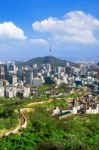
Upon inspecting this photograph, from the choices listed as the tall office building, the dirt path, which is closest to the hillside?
the tall office building

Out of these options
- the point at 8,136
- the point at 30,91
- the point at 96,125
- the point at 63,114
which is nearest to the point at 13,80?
the point at 30,91

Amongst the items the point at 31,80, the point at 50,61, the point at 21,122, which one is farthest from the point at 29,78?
the point at 21,122

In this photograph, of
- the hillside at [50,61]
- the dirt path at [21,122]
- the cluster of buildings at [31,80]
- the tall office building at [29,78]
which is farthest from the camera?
the hillside at [50,61]

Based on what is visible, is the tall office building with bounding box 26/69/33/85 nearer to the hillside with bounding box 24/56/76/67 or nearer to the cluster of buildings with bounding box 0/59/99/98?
the cluster of buildings with bounding box 0/59/99/98

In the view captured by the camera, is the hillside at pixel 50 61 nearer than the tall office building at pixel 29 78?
No

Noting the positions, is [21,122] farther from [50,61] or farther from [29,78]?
[50,61]

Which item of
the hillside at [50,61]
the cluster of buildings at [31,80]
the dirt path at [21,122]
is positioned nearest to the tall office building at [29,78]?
the cluster of buildings at [31,80]

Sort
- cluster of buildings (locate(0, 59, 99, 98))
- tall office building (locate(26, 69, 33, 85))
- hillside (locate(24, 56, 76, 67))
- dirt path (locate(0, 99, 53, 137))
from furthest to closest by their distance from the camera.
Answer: hillside (locate(24, 56, 76, 67))
tall office building (locate(26, 69, 33, 85))
cluster of buildings (locate(0, 59, 99, 98))
dirt path (locate(0, 99, 53, 137))

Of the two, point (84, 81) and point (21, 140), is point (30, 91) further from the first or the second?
point (21, 140)

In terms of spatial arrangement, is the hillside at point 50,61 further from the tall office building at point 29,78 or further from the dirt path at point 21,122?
the dirt path at point 21,122

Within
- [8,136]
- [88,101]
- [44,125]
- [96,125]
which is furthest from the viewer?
[88,101]

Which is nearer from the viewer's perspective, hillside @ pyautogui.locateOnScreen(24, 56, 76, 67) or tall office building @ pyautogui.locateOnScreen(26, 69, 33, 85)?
tall office building @ pyautogui.locateOnScreen(26, 69, 33, 85)
